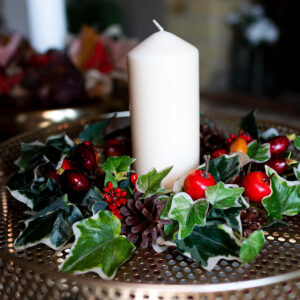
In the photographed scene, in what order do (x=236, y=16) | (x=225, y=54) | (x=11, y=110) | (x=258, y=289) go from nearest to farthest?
(x=258, y=289) → (x=11, y=110) → (x=236, y=16) → (x=225, y=54)

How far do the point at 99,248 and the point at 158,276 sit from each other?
2.4 inches

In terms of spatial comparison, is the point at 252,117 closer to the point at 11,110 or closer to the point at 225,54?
the point at 11,110

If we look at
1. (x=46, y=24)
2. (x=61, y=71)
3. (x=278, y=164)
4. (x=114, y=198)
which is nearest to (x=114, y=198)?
(x=114, y=198)

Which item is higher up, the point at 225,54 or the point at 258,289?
the point at 258,289

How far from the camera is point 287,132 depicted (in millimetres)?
701

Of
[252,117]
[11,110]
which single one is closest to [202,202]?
[252,117]

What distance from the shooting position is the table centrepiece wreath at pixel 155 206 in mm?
421

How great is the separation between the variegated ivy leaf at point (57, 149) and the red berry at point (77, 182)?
0.06 meters

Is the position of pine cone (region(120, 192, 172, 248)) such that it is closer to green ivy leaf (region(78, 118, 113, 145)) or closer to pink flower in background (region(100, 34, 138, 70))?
green ivy leaf (region(78, 118, 113, 145))

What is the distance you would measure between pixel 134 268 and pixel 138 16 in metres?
3.78

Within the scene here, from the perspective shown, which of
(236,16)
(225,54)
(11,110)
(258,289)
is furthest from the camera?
(225,54)

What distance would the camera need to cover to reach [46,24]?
137cm

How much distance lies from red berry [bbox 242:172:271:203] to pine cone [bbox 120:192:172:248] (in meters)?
0.11

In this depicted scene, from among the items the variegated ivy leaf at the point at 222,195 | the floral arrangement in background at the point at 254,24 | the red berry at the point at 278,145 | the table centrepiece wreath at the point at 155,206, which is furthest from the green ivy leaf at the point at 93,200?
the floral arrangement in background at the point at 254,24
